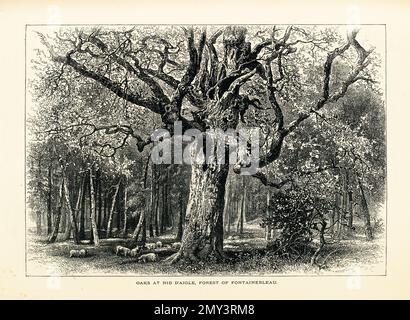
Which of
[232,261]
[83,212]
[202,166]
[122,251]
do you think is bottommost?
[232,261]

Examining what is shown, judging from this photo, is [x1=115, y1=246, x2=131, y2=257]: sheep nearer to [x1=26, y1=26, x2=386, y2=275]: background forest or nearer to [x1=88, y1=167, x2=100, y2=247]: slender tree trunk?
[x1=26, y1=26, x2=386, y2=275]: background forest

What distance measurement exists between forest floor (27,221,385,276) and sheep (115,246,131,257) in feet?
0.13

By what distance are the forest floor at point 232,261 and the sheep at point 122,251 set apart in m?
→ 0.04

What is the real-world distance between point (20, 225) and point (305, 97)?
320 centimetres

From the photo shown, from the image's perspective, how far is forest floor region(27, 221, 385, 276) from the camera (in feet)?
22.8

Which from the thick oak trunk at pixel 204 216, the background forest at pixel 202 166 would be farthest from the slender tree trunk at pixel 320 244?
the thick oak trunk at pixel 204 216

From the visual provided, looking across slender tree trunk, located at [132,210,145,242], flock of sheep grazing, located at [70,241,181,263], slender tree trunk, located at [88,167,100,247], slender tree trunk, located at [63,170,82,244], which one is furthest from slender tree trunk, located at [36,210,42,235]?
slender tree trunk, located at [132,210,145,242]

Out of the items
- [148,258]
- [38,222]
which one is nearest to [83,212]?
[38,222]

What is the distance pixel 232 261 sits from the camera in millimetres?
7000

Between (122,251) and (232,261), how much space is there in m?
1.13

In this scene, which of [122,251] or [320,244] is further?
[320,244]

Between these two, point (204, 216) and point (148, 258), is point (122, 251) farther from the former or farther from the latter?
point (204, 216)

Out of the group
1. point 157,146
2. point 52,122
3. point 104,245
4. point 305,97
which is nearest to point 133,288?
point 104,245
